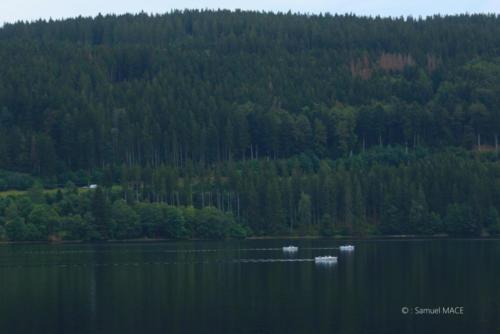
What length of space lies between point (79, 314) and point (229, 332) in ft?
64.2

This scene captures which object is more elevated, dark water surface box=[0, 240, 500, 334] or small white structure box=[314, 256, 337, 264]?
small white structure box=[314, 256, 337, 264]

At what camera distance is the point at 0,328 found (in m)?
93.7

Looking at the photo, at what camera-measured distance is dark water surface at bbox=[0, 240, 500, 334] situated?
94.6m

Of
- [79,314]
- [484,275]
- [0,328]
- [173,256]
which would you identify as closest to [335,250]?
[173,256]

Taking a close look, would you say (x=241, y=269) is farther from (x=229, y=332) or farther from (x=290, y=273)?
(x=229, y=332)

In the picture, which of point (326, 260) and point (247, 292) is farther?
point (326, 260)

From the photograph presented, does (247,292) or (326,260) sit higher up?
(326,260)

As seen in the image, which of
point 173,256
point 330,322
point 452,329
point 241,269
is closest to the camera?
point 452,329

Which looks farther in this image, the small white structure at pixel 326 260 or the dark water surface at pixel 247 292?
the small white structure at pixel 326 260

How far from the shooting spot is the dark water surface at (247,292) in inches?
3723

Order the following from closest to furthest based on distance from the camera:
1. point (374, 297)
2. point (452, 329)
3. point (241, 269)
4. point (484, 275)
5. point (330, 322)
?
1. point (452, 329)
2. point (330, 322)
3. point (374, 297)
4. point (484, 275)
5. point (241, 269)

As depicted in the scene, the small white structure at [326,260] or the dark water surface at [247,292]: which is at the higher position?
the small white structure at [326,260]

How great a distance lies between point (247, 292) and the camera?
118000mm

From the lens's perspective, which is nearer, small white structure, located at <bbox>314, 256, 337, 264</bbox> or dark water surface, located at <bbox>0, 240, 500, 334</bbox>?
dark water surface, located at <bbox>0, 240, 500, 334</bbox>
